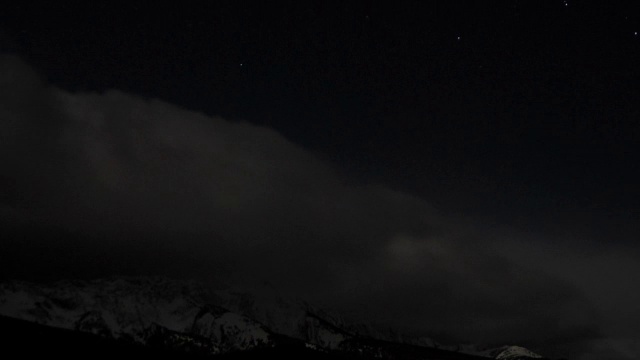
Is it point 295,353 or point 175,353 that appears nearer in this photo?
point 175,353

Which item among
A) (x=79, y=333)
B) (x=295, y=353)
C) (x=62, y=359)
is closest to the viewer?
(x=62, y=359)

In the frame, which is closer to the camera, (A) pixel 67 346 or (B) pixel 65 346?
(B) pixel 65 346

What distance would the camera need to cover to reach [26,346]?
28.1 m

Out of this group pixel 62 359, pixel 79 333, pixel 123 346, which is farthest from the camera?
pixel 79 333

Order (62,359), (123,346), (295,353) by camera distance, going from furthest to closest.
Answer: (295,353) → (123,346) → (62,359)

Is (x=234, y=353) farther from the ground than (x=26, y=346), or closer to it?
farther from the ground

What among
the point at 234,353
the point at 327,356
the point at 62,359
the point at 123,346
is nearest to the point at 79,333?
the point at 123,346

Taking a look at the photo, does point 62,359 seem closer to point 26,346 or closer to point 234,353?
point 26,346

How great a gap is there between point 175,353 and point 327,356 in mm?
10573

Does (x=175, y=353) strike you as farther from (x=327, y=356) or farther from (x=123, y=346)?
(x=327, y=356)

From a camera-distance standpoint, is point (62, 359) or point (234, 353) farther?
point (234, 353)

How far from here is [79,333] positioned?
111ft

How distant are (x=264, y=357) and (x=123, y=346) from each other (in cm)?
848

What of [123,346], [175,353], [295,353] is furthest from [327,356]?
[123,346]
